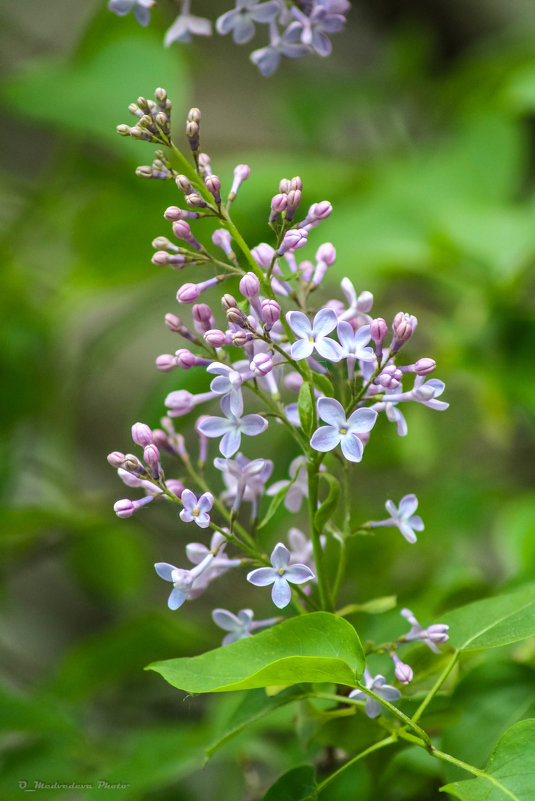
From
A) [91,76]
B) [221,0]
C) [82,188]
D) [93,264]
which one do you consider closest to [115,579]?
[93,264]

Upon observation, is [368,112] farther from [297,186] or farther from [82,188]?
[297,186]

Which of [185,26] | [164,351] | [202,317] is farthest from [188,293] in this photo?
[164,351]

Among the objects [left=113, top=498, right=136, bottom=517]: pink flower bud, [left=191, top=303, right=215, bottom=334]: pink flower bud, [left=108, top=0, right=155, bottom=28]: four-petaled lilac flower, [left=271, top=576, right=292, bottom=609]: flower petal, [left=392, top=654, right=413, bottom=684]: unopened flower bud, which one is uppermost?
[left=108, top=0, right=155, bottom=28]: four-petaled lilac flower

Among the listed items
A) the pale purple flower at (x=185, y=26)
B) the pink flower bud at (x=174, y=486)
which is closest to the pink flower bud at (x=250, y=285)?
the pink flower bud at (x=174, y=486)

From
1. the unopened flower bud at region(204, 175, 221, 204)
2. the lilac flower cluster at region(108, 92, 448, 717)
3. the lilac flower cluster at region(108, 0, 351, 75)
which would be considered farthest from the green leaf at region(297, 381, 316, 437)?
the lilac flower cluster at region(108, 0, 351, 75)

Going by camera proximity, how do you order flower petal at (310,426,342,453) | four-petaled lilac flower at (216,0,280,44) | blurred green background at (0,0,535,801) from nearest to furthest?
flower petal at (310,426,342,453) < four-petaled lilac flower at (216,0,280,44) < blurred green background at (0,0,535,801)

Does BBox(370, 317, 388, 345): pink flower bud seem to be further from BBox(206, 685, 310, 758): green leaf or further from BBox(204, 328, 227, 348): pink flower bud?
BBox(206, 685, 310, 758): green leaf
